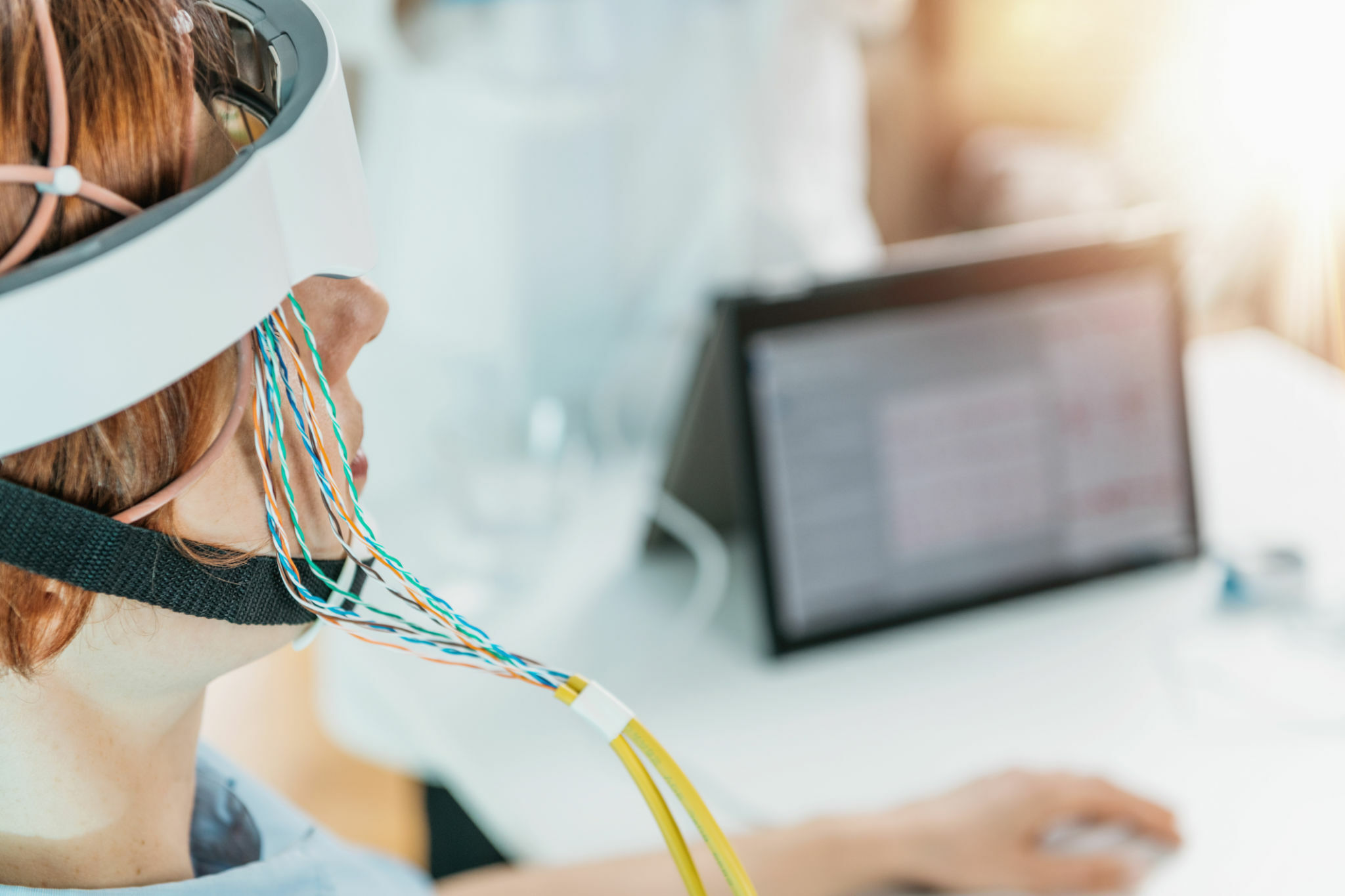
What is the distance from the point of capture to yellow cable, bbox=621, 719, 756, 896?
38cm

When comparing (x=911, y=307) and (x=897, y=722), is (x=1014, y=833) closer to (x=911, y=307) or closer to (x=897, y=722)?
(x=897, y=722)

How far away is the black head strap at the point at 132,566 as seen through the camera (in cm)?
35

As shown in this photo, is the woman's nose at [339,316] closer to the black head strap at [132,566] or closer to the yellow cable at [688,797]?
the black head strap at [132,566]

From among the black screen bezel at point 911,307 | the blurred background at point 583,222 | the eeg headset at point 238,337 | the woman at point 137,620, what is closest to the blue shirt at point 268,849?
the woman at point 137,620

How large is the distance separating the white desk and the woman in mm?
182

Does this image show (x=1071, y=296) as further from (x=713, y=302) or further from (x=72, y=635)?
(x=72, y=635)

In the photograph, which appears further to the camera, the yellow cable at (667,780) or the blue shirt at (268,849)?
the blue shirt at (268,849)

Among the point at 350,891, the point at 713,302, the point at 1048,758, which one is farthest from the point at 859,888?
the point at 713,302

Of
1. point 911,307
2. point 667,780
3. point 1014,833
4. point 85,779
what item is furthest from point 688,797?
point 911,307

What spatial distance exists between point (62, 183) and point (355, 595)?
184 millimetres

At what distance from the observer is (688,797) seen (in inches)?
15.1

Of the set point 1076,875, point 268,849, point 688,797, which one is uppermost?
point 688,797

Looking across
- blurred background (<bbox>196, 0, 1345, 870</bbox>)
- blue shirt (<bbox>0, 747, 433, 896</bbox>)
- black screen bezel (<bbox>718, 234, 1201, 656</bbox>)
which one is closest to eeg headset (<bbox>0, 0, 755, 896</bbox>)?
blue shirt (<bbox>0, 747, 433, 896</bbox>)

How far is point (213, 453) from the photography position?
38 centimetres
